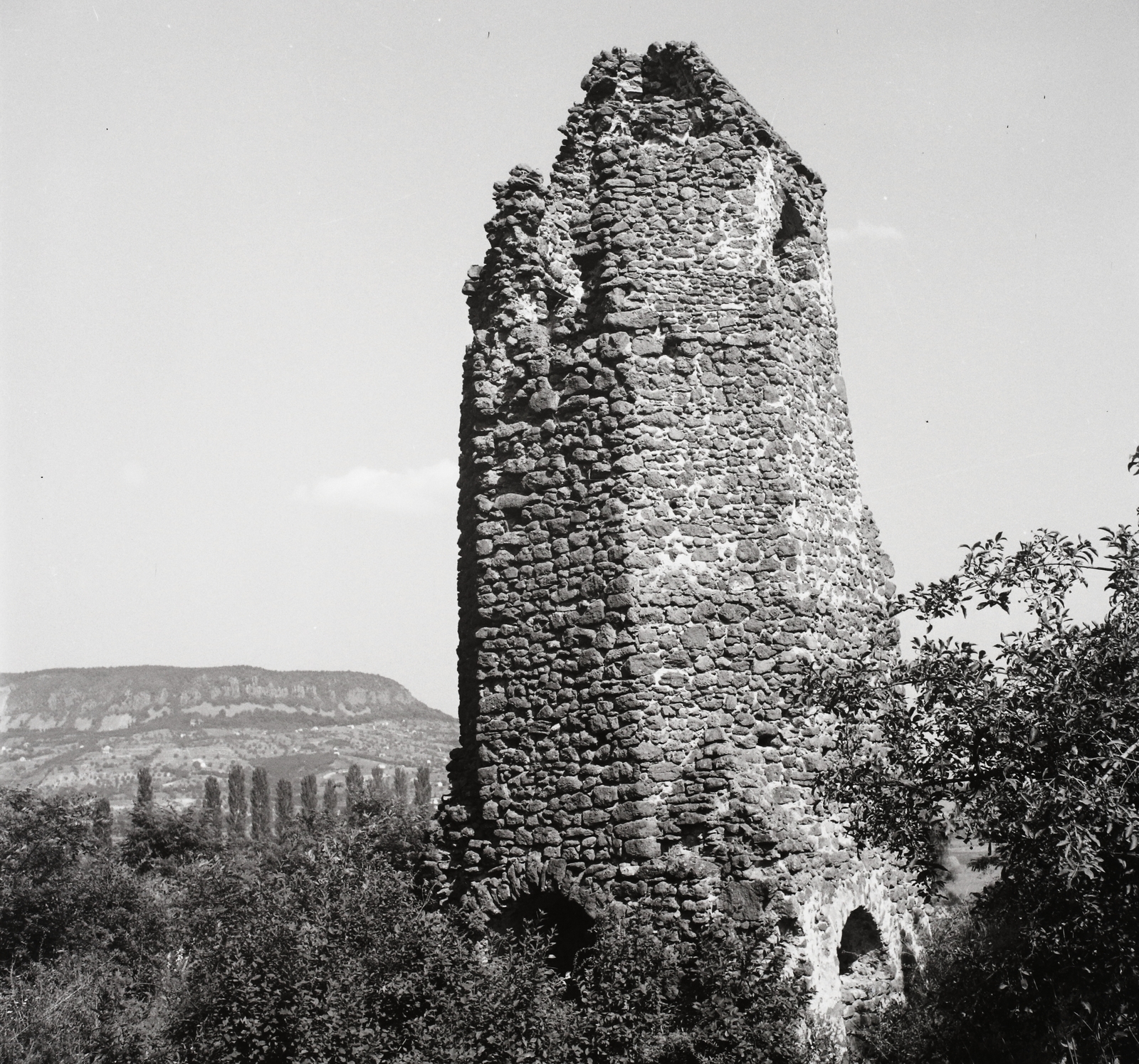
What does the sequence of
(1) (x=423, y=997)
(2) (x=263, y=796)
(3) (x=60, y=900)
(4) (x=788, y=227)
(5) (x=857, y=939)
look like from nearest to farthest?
(1) (x=423, y=997) < (5) (x=857, y=939) < (4) (x=788, y=227) < (3) (x=60, y=900) < (2) (x=263, y=796)

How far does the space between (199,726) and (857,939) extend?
138 metres

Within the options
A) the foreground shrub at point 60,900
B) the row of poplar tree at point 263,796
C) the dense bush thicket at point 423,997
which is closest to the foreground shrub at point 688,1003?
the dense bush thicket at point 423,997

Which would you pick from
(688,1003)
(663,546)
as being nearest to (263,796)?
(663,546)

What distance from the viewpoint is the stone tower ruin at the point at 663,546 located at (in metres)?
8.41

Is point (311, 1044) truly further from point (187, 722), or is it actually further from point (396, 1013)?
point (187, 722)

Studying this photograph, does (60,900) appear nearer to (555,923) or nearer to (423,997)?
(555,923)

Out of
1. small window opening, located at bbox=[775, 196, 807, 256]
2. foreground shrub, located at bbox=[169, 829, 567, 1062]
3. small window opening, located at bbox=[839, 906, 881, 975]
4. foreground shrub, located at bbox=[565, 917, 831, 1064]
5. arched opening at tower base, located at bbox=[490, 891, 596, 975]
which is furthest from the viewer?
small window opening, located at bbox=[775, 196, 807, 256]

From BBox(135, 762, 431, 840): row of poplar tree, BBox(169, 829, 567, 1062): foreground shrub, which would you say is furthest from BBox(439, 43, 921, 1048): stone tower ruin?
BBox(135, 762, 431, 840): row of poplar tree

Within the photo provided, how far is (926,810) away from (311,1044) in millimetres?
4614

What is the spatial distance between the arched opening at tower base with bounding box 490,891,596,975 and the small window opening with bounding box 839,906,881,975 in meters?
2.22

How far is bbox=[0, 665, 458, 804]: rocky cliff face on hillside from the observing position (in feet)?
374

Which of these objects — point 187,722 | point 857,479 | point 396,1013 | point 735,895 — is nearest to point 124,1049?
point 396,1013

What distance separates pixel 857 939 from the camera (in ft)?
30.5

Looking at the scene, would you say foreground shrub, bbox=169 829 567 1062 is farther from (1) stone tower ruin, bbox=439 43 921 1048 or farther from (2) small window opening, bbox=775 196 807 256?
Answer: (2) small window opening, bbox=775 196 807 256
